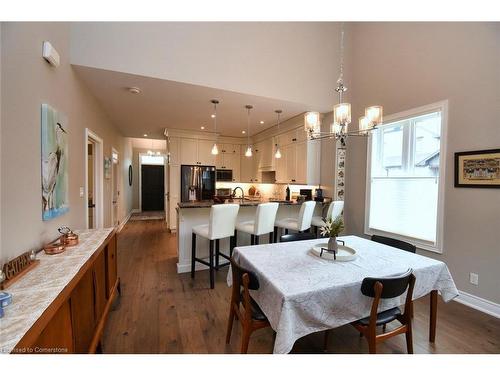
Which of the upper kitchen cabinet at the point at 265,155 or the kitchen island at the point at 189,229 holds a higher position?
the upper kitchen cabinet at the point at 265,155

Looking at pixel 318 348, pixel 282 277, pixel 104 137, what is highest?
pixel 104 137

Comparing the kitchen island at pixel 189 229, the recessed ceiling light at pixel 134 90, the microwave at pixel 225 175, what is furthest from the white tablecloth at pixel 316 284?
the microwave at pixel 225 175

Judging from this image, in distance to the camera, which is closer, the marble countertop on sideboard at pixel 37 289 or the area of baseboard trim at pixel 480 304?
the marble countertop on sideboard at pixel 37 289

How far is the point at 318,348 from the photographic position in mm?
1804

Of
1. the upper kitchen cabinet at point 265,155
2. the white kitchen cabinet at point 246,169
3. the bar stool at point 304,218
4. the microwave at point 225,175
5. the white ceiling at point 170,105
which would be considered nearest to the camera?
the white ceiling at point 170,105

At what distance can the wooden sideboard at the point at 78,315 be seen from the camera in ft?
3.01

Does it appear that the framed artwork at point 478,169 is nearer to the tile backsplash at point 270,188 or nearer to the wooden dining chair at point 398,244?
the wooden dining chair at point 398,244

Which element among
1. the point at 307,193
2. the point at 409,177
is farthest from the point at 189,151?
the point at 409,177

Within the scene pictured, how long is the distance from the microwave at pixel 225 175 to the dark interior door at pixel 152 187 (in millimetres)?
4280

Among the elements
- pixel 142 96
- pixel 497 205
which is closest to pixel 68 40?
pixel 142 96

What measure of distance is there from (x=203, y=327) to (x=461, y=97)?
3.74 m

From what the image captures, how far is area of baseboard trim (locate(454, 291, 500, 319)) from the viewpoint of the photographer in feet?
7.52

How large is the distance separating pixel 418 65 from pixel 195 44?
3012mm
